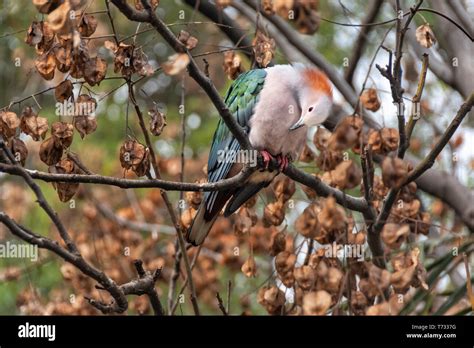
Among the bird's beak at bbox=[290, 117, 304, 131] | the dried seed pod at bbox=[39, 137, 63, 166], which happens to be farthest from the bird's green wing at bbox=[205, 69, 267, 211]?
the dried seed pod at bbox=[39, 137, 63, 166]

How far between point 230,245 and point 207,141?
941 mm

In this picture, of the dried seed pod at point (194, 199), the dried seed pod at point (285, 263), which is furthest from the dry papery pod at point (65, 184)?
the dried seed pod at point (285, 263)

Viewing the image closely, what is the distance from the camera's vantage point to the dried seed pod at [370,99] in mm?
3230

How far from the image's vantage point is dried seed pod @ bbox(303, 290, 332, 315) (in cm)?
254

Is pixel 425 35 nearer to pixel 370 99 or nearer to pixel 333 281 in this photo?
pixel 370 99

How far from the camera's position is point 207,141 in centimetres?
648

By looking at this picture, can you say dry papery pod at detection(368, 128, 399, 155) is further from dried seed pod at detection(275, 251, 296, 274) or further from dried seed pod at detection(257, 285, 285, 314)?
dried seed pod at detection(257, 285, 285, 314)

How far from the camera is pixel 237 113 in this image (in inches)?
167

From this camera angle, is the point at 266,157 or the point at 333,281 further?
the point at 266,157

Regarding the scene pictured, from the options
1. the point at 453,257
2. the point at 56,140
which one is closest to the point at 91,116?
the point at 56,140

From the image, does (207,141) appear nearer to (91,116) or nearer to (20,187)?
(20,187)

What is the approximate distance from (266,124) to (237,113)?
27 centimetres

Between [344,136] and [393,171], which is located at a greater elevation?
[344,136]

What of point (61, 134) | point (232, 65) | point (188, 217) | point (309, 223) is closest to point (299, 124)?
point (232, 65)
